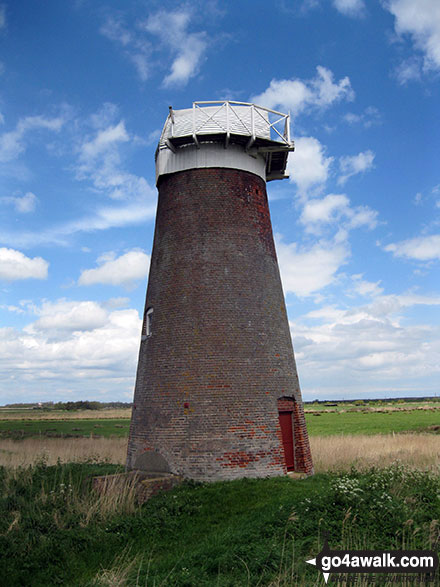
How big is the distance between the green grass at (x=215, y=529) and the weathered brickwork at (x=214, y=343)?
1124 mm

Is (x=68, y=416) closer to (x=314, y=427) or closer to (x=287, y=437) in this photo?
(x=314, y=427)

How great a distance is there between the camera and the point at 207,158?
47.9 ft

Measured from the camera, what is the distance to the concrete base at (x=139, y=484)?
1148cm

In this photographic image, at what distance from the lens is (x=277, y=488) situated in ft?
36.7

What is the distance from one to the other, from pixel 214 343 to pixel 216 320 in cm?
68

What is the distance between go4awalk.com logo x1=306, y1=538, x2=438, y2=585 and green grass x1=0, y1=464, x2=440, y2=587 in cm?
27

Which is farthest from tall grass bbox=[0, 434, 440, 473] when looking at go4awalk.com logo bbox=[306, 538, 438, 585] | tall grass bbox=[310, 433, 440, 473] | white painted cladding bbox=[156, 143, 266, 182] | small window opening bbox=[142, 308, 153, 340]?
white painted cladding bbox=[156, 143, 266, 182]

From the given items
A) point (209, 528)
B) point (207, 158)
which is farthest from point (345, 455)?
point (207, 158)

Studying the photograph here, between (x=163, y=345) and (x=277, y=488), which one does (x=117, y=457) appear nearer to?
(x=163, y=345)

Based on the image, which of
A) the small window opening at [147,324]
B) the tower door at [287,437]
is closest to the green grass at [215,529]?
the tower door at [287,437]

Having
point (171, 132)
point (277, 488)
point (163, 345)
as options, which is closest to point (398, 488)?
point (277, 488)

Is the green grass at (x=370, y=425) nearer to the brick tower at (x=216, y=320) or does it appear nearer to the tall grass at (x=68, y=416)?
the brick tower at (x=216, y=320)

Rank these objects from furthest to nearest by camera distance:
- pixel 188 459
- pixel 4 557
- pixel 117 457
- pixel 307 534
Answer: pixel 117 457
pixel 188 459
pixel 4 557
pixel 307 534

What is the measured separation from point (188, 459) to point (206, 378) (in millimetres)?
2174
